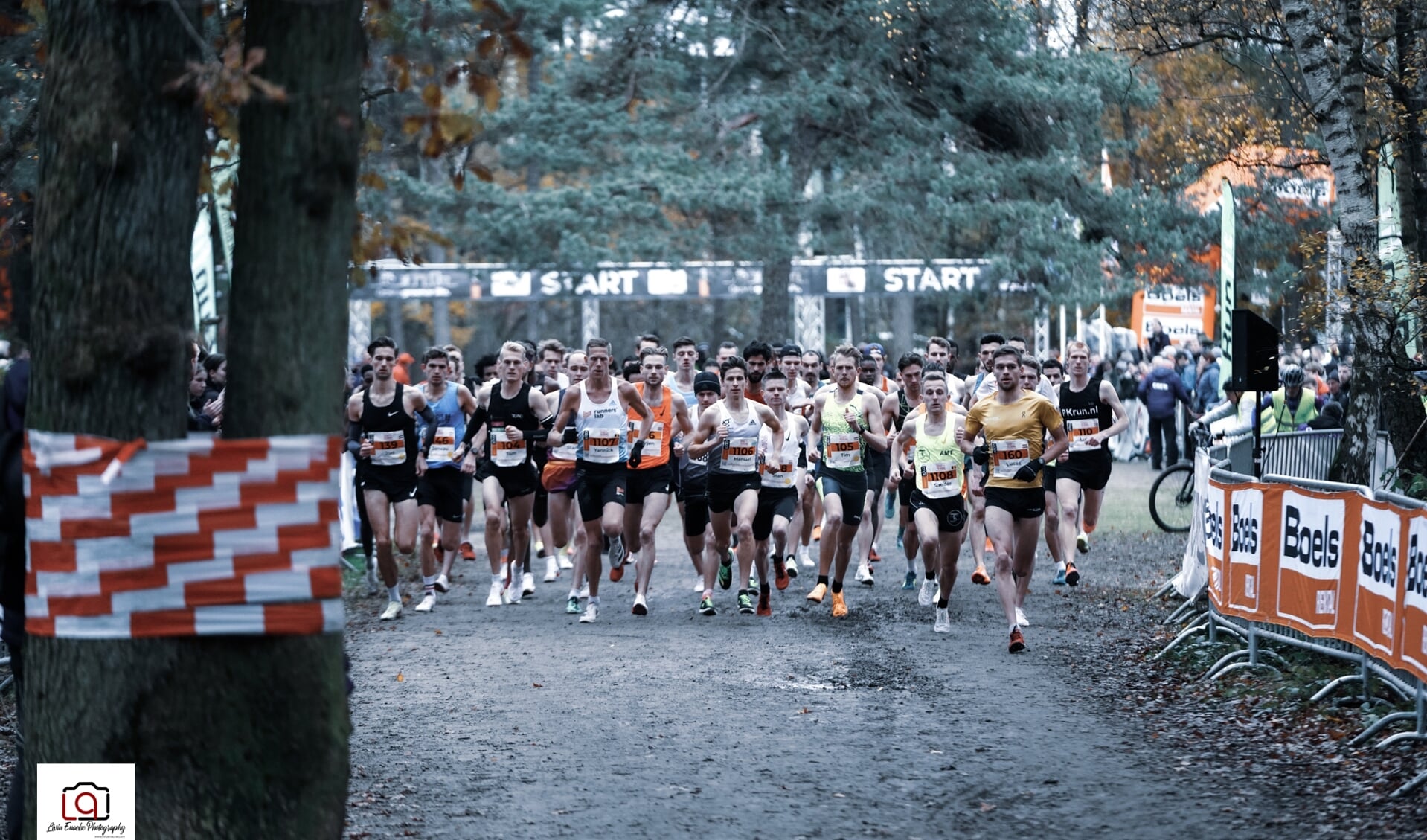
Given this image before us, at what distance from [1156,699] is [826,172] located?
1991cm

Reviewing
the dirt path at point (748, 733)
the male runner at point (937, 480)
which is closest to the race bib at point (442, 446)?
the dirt path at point (748, 733)

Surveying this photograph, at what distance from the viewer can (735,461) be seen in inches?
514

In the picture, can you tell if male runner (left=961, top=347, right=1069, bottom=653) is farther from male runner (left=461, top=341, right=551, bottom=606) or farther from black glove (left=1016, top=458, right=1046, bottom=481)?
male runner (left=461, top=341, right=551, bottom=606)

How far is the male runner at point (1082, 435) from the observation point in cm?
1477

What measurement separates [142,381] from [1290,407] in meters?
14.9

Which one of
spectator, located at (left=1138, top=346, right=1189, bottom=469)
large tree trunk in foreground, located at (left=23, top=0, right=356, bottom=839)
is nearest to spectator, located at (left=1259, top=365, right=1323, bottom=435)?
spectator, located at (left=1138, top=346, right=1189, bottom=469)

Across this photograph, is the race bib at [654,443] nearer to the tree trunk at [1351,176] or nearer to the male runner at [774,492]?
the male runner at [774,492]

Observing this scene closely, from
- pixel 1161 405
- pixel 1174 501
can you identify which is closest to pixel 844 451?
pixel 1174 501

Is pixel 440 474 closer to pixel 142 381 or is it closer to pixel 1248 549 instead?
pixel 1248 549

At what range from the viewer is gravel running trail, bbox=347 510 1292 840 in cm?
679

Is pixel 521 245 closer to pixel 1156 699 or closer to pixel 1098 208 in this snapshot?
pixel 1098 208

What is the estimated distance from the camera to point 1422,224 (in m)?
15.0

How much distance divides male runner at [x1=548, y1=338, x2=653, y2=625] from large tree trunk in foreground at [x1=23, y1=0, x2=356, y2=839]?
25.7 ft

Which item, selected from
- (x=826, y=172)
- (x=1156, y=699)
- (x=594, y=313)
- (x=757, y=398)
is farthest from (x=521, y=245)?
(x=1156, y=699)
